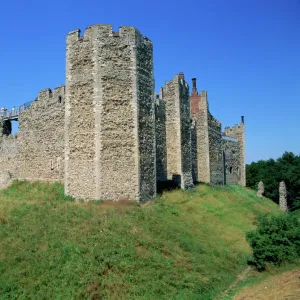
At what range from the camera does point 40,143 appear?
77.7 feet

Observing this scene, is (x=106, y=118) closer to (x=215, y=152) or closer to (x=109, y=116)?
(x=109, y=116)

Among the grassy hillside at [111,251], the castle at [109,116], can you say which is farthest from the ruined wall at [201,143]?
the grassy hillside at [111,251]

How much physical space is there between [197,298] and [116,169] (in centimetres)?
812

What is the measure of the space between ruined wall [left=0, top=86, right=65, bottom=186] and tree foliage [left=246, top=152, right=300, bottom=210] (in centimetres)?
3354

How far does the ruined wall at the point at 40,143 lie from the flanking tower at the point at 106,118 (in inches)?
156

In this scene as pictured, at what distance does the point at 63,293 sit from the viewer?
34.5ft

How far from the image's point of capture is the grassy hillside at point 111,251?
426 inches

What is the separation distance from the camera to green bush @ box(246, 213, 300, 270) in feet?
44.7

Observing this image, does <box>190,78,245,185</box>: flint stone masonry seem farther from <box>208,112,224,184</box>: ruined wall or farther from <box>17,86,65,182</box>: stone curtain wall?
<box>17,86,65,182</box>: stone curtain wall

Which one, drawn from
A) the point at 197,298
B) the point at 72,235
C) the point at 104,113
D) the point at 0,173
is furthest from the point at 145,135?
the point at 0,173

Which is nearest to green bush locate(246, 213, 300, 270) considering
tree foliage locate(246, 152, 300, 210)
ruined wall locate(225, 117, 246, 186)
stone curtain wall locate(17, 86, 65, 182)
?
stone curtain wall locate(17, 86, 65, 182)

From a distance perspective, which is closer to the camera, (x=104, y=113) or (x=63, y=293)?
(x=63, y=293)

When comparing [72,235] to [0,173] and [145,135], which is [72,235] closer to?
[145,135]

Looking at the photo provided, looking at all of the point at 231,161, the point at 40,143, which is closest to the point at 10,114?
the point at 40,143
